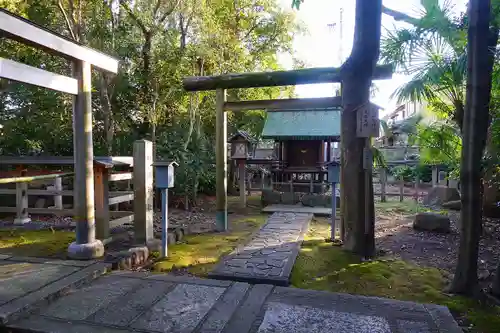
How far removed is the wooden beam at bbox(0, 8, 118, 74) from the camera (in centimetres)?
362

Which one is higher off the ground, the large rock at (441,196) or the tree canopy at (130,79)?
the tree canopy at (130,79)

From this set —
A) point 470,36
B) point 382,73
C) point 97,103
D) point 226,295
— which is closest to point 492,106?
point 382,73

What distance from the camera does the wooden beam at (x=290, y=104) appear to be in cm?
595

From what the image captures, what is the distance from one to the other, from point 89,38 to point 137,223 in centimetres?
590

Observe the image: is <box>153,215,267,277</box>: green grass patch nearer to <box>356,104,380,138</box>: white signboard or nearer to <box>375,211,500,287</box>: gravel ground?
<box>375,211,500,287</box>: gravel ground

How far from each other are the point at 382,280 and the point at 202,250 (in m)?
2.82

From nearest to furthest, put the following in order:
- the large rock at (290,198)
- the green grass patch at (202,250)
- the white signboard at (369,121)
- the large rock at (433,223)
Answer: the green grass patch at (202,250), the white signboard at (369,121), the large rock at (433,223), the large rock at (290,198)

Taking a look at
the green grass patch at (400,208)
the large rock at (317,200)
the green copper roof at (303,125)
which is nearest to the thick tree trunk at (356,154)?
the large rock at (317,200)

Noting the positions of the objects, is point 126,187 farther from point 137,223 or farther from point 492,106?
point 492,106

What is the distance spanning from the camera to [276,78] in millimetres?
6145

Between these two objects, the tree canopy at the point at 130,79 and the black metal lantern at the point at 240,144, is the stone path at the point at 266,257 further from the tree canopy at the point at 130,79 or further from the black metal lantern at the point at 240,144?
the tree canopy at the point at 130,79

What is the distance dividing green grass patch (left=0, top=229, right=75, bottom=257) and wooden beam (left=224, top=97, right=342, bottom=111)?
390cm

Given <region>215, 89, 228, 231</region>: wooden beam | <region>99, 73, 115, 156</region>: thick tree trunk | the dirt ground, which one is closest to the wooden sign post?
the dirt ground

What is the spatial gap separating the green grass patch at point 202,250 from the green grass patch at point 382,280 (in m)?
1.27
